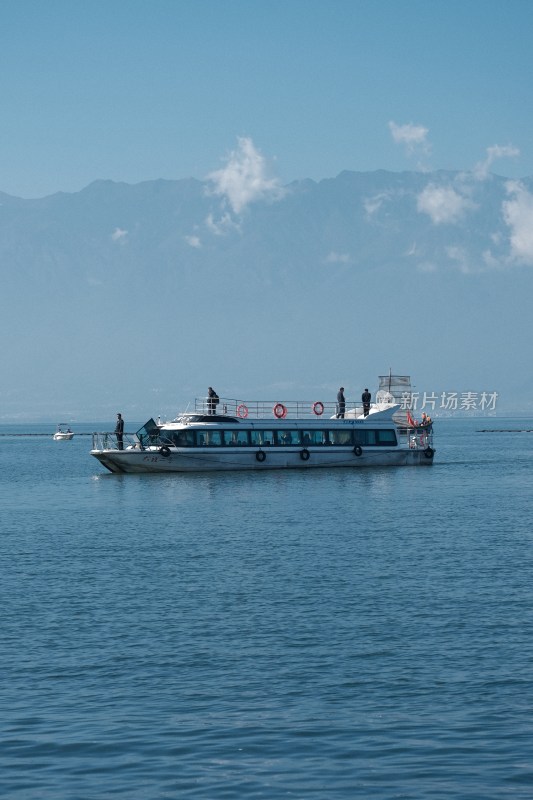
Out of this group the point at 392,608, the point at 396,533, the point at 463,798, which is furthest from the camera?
the point at 396,533

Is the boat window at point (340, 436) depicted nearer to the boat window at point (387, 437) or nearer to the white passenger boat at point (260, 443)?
the white passenger boat at point (260, 443)

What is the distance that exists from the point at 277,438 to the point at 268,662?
58.6 meters

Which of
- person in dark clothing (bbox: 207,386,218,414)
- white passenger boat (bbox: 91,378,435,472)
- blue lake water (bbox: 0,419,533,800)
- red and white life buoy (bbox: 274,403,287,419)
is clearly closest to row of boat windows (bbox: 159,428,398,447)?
white passenger boat (bbox: 91,378,435,472)

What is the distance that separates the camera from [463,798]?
15578 millimetres

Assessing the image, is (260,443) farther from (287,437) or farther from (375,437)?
(375,437)

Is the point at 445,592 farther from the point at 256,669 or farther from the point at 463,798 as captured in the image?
the point at 463,798

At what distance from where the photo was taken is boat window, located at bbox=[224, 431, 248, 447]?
79.4 m

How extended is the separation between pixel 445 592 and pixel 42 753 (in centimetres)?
1699

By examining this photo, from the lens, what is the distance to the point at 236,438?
7981 cm

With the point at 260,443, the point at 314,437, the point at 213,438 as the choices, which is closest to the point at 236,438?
the point at 213,438

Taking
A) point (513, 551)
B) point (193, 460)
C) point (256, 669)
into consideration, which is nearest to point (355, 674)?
point (256, 669)

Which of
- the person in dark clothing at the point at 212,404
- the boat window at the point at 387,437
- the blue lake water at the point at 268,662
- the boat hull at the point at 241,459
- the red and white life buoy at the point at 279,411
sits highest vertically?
the person in dark clothing at the point at 212,404

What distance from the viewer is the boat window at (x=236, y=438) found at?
79375mm

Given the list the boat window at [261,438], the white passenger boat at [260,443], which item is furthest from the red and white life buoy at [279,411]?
the boat window at [261,438]
